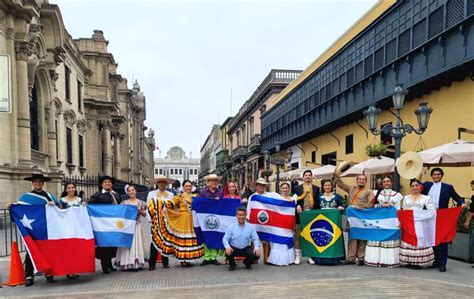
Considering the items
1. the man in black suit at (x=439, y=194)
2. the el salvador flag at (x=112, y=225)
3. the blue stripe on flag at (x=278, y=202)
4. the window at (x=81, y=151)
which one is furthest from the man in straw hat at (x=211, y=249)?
the window at (x=81, y=151)

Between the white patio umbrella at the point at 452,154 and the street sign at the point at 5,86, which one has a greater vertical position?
the street sign at the point at 5,86

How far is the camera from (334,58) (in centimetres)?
2280

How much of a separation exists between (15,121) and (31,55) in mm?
3831

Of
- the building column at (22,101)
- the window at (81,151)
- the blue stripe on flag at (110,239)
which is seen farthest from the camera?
the window at (81,151)

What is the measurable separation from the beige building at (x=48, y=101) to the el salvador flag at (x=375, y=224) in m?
6.77

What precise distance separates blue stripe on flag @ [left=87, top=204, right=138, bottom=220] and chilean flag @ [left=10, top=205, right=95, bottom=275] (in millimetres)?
320

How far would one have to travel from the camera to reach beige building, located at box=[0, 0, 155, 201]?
15.1m

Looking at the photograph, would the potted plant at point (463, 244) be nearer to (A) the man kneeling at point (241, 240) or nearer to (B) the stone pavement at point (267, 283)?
(B) the stone pavement at point (267, 283)

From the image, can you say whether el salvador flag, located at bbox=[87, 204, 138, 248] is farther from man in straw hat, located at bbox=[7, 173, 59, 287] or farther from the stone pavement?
man in straw hat, located at bbox=[7, 173, 59, 287]

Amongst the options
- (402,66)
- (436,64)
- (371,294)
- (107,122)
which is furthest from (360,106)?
(107,122)

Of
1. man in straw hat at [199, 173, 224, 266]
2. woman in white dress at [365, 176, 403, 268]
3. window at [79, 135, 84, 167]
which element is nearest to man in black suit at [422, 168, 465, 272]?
woman in white dress at [365, 176, 403, 268]

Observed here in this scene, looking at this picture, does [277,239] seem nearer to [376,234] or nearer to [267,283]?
[267,283]

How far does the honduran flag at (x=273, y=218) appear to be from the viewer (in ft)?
25.3

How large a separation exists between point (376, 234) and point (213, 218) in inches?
132
